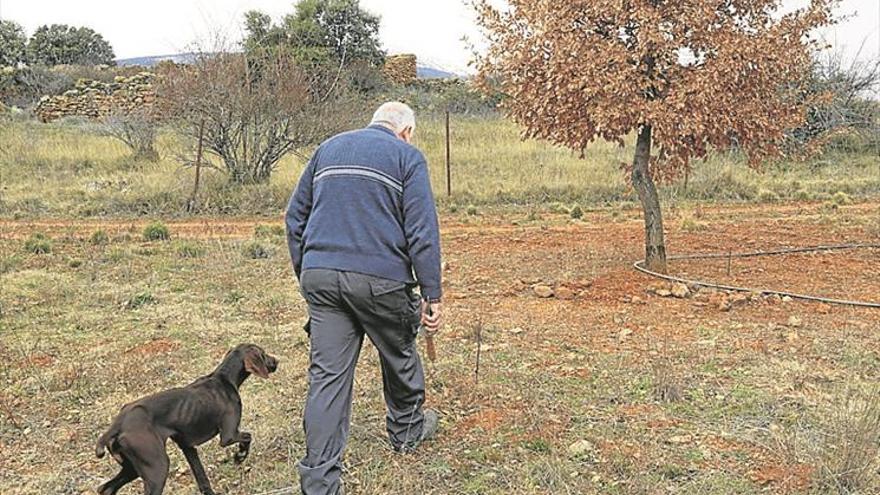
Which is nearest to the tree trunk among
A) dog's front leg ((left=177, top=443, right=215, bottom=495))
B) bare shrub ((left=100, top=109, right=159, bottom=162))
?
dog's front leg ((left=177, top=443, right=215, bottom=495))

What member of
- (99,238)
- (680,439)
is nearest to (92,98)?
(99,238)

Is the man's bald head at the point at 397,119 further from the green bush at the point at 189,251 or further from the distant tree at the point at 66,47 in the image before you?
the distant tree at the point at 66,47

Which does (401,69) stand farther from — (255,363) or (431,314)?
(431,314)

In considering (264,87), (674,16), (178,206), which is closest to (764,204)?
(674,16)

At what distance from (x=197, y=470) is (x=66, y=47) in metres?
37.4

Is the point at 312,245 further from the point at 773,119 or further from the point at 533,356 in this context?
the point at 773,119

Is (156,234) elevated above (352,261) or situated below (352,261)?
below

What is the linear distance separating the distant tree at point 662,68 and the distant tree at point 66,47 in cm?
3251

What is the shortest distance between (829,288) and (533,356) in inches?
148

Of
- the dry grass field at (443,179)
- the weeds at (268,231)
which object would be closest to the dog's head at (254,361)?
the weeds at (268,231)

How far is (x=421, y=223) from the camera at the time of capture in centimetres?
351

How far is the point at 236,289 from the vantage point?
308 inches

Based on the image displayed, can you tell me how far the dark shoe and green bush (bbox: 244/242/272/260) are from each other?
5.63 meters

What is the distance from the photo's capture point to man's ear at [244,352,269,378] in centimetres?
401
